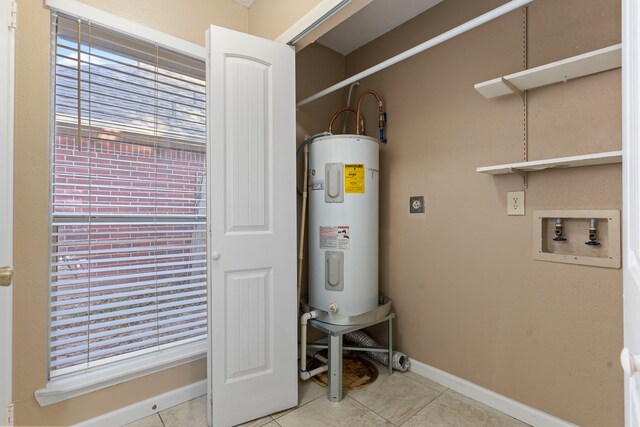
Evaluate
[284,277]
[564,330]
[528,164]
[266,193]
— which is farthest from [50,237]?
[564,330]

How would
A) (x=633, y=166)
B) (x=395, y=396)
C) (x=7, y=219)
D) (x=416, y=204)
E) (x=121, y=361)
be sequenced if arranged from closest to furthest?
(x=633, y=166) → (x=7, y=219) → (x=121, y=361) → (x=395, y=396) → (x=416, y=204)

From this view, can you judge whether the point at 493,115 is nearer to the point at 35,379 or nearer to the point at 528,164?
the point at 528,164

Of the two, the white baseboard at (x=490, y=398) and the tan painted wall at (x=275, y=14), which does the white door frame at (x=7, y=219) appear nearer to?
the tan painted wall at (x=275, y=14)

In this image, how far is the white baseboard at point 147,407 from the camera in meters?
1.61

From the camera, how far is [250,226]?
66.7 inches

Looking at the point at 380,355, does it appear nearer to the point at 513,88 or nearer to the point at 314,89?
the point at 513,88

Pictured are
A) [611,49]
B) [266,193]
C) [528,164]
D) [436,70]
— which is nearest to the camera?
[611,49]

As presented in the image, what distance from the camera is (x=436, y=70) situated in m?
2.11

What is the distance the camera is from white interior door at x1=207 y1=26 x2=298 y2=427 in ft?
5.24

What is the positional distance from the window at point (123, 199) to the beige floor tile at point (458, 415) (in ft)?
4.53

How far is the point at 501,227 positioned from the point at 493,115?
0.65m

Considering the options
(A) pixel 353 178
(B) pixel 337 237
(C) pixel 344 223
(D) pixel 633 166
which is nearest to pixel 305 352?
(B) pixel 337 237

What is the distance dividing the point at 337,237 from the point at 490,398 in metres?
1.30

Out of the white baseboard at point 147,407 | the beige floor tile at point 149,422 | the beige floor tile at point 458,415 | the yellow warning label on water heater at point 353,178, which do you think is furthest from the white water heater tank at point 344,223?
the beige floor tile at point 149,422
